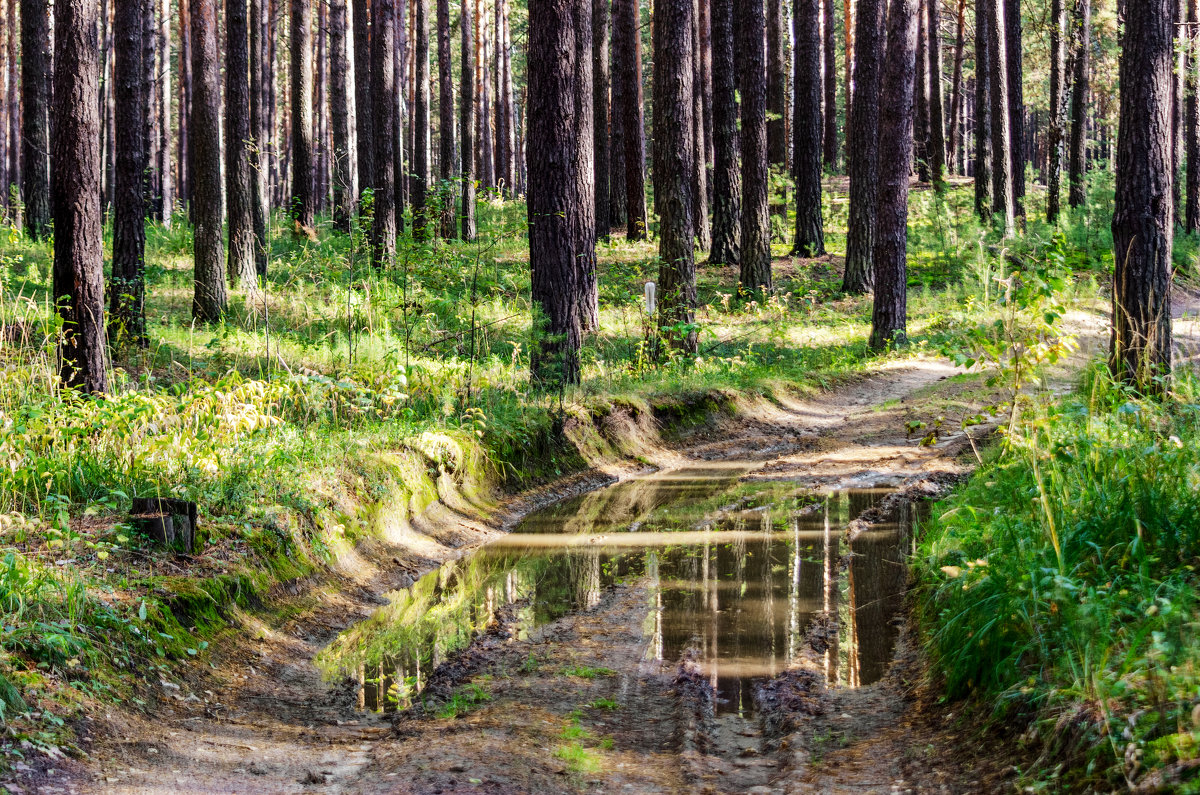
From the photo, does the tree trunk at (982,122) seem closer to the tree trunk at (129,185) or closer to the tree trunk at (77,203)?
the tree trunk at (129,185)

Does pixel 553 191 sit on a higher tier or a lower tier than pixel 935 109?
lower

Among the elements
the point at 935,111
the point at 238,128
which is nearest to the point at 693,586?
the point at 238,128

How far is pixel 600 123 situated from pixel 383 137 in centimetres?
945

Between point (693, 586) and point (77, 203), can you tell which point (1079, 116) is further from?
point (77, 203)

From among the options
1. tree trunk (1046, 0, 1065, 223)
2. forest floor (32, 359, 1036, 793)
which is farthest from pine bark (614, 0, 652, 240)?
forest floor (32, 359, 1036, 793)

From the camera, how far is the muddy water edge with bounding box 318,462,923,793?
12.1 ft

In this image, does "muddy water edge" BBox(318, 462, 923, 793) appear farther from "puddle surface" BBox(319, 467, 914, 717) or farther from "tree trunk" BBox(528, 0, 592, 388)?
"tree trunk" BBox(528, 0, 592, 388)

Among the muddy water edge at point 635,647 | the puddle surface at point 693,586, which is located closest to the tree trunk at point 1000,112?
the puddle surface at point 693,586

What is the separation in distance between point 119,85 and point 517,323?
18.5 ft

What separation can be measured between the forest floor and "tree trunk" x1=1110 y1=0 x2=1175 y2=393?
5501 mm

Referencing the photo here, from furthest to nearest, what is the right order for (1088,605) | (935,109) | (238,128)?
(935,109), (238,128), (1088,605)

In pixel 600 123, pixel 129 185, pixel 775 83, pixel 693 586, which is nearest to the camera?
pixel 693 586

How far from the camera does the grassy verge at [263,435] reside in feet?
14.0

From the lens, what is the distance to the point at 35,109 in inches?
701
